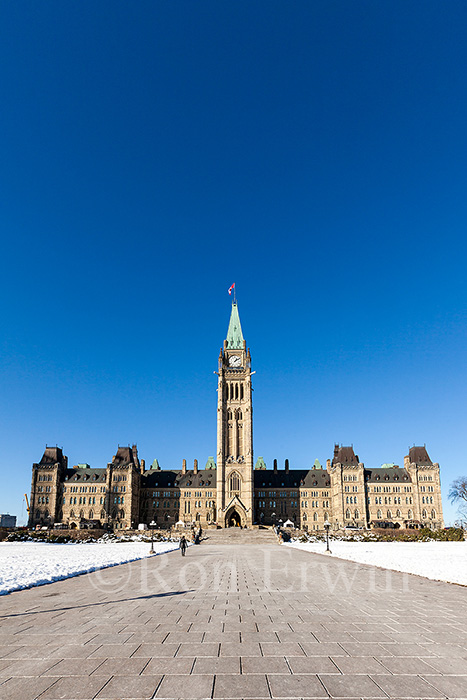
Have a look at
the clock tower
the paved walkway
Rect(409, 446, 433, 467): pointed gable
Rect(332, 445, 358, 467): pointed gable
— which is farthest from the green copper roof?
the paved walkway

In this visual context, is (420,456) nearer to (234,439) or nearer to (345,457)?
(345,457)

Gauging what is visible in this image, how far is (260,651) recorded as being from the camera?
7816 millimetres

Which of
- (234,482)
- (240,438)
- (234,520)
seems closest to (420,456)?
(240,438)

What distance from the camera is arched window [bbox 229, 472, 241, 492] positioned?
106000 millimetres

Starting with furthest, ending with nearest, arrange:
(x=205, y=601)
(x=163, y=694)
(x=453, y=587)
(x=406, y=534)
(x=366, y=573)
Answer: (x=406, y=534), (x=366, y=573), (x=453, y=587), (x=205, y=601), (x=163, y=694)

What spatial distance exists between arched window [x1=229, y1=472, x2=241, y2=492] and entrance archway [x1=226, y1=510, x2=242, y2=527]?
4987mm

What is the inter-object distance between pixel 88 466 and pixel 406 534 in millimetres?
84229

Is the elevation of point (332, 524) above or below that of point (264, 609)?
below

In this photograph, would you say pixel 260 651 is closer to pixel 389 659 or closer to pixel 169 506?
pixel 389 659

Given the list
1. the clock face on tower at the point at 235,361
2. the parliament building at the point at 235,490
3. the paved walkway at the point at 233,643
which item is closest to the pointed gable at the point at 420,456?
the parliament building at the point at 235,490

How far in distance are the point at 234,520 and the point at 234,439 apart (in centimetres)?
1817

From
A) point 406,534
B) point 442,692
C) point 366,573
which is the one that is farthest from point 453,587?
point 406,534

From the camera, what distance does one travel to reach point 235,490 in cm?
10575

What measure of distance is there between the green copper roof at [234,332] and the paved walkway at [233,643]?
4179 inches
